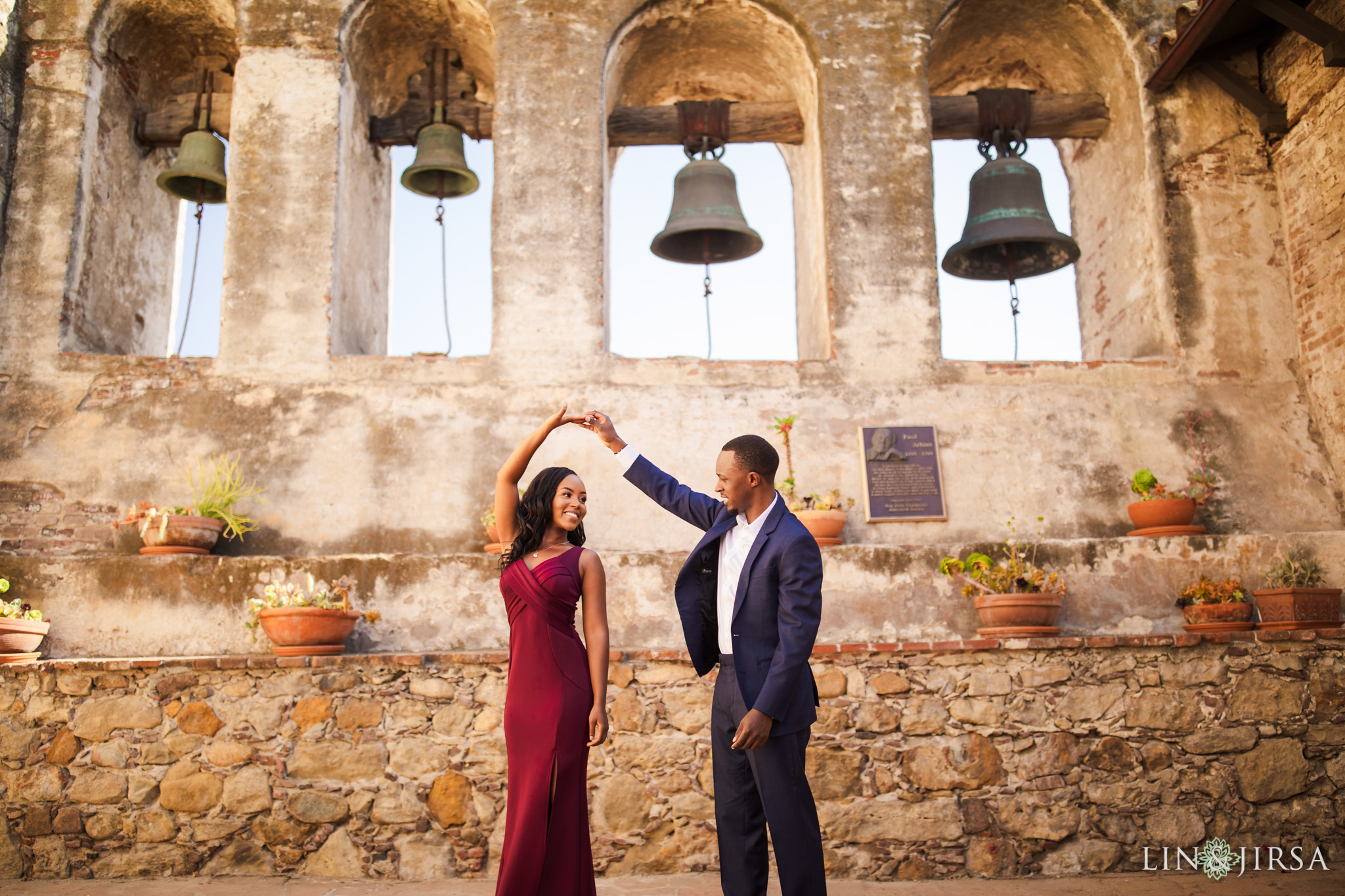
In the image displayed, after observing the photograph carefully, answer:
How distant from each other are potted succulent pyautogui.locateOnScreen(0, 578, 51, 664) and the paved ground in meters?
1.20

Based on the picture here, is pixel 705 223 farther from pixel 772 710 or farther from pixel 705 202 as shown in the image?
pixel 772 710

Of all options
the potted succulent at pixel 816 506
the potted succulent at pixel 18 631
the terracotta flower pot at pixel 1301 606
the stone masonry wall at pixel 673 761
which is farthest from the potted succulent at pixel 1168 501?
the potted succulent at pixel 18 631

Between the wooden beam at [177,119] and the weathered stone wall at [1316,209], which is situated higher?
the wooden beam at [177,119]

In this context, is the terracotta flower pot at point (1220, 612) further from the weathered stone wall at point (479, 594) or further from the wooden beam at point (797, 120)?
the wooden beam at point (797, 120)

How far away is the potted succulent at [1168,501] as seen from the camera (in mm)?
6086

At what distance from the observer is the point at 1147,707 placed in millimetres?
4750

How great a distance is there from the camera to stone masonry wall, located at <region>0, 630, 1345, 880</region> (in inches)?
180

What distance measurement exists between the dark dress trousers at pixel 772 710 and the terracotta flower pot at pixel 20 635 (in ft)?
13.3

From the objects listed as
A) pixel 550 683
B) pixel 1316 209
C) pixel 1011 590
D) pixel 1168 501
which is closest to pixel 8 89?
pixel 550 683

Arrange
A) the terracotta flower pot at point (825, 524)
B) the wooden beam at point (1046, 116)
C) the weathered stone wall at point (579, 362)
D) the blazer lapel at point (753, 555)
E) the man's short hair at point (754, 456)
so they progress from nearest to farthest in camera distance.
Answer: the blazer lapel at point (753, 555)
the man's short hair at point (754, 456)
the terracotta flower pot at point (825, 524)
the weathered stone wall at point (579, 362)
the wooden beam at point (1046, 116)

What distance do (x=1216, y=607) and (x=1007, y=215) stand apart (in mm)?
3123

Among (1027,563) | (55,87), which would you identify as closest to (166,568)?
(55,87)

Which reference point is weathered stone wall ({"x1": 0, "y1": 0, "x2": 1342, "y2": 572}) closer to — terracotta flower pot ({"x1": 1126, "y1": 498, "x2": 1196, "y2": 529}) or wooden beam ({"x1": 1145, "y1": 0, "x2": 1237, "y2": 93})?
wooden beam ({"x1": 1145, "y1": 0, "x2": 1237, "y2": 93})

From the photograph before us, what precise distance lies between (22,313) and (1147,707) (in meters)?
7.33
